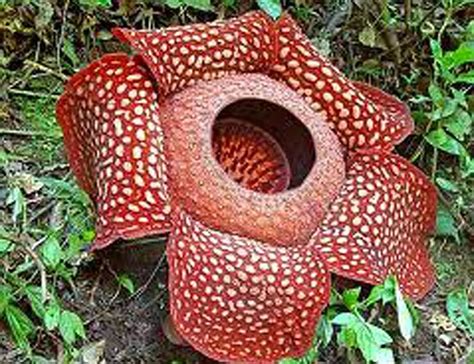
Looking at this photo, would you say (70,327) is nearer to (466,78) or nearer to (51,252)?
(51,252)

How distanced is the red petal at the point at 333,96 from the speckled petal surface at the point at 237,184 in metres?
0.08

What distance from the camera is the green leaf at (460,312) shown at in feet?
9.47

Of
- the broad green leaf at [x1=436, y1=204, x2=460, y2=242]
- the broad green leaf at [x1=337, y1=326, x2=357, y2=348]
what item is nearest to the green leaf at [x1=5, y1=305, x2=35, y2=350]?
the broad green leaf at [x1=337, y1=326, x2=357, y2=348]

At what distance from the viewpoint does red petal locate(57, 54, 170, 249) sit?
2.49 metres

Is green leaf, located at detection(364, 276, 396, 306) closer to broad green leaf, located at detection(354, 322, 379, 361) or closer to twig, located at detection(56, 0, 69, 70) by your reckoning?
broad green leaf, located at detection(354, 322, 379, 361)

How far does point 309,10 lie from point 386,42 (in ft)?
0.91

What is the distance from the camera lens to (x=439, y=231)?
3146 mm

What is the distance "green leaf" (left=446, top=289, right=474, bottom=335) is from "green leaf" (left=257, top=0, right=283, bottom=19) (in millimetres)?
1001

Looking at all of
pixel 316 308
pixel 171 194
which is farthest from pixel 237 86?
pixel 316 308

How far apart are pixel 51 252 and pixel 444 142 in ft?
3.97

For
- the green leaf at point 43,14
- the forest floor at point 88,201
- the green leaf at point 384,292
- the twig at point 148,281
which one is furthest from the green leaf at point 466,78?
the green leaf at point 43,14

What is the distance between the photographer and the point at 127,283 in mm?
2768

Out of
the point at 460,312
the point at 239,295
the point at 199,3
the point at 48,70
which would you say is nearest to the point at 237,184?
the point at 239,295

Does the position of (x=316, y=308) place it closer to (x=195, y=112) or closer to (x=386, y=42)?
(x=195, y=112)
